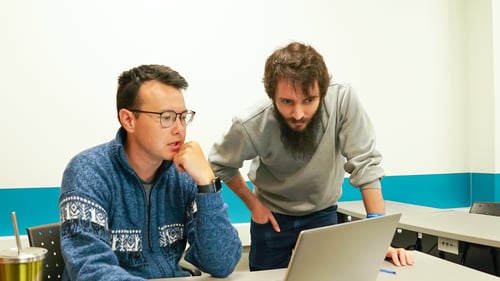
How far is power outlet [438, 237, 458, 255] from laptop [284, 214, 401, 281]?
47.0 inches

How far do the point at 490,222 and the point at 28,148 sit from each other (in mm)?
2592

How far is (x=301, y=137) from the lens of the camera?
6.26 ft

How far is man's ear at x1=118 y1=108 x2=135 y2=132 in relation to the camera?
147 cm

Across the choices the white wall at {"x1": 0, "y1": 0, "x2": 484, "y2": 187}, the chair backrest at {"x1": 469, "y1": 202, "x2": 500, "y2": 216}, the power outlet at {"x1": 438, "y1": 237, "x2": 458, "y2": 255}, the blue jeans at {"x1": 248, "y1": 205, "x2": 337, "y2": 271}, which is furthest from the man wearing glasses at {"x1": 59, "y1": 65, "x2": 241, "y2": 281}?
the chair backrest at {"x1": 469, "y1": 202, "x2": 500, "y2": 216}

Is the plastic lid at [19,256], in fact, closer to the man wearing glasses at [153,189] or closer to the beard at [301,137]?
the man wearing glasses at [153,189]

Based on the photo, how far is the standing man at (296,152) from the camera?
1798 millimetres

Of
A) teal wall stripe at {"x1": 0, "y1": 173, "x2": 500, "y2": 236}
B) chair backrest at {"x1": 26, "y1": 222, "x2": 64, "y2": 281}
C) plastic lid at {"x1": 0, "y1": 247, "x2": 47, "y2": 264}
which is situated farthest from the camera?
teal wall stripe at {"x1": 0, "y1": 173, "x2": 500, "y2": 236}

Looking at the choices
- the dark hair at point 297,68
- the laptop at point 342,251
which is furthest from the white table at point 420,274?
the dark hair at point 297,68

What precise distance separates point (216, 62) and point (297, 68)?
4.80 feet

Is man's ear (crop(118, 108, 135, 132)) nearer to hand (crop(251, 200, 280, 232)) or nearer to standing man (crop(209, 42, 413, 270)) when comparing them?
standing man (crop(209, 42, 413, 270))

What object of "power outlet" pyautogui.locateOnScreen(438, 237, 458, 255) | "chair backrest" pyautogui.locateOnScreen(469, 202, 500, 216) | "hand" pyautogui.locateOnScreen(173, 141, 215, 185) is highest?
"hand" pyautogui.locateOnScreen(173, 141, 215, 185)

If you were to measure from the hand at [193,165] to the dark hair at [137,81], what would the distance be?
205 mm

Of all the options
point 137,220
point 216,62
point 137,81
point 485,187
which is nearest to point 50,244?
point 137,220

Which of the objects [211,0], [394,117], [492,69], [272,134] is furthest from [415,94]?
[272,134]
